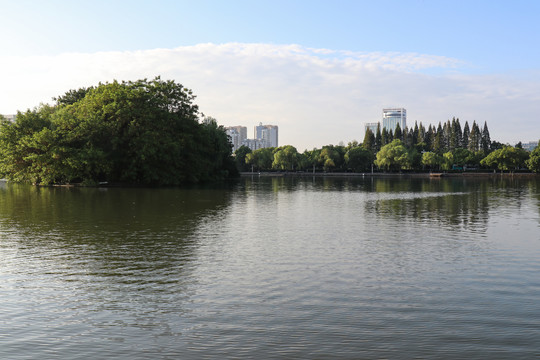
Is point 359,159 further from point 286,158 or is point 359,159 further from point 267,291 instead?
point 267,291

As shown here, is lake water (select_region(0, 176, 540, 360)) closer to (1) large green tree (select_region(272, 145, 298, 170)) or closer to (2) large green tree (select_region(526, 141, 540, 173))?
(2) large green tree (select_region(526, 141, 540, 173))

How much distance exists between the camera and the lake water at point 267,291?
33.9 feet

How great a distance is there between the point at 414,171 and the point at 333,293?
18303cm

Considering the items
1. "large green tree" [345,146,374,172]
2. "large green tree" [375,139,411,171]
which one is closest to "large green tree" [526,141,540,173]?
"large green tree" [375,139,411,171]

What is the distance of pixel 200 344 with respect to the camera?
33.9ft

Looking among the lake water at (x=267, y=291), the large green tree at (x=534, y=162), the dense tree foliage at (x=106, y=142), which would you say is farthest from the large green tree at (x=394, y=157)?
the lake water at (x=267, y=291)

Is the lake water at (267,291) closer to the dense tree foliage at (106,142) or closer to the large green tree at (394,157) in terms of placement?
the dense tree foliage at (106,142)

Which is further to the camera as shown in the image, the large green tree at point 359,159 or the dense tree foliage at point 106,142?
the large green tree at point 359,159

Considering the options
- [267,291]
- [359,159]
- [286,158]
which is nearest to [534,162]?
[359,159]

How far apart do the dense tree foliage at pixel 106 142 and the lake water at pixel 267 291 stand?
4487 cm

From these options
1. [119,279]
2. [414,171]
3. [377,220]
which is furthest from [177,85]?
[414,171]

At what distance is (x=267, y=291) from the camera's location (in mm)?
14547

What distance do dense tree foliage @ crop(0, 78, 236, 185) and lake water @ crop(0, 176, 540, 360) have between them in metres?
44.9

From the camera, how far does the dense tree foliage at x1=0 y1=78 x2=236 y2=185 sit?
71625mm
